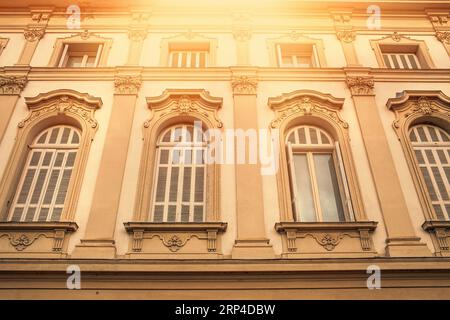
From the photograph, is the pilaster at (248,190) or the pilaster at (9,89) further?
the pilaster at (9,89)

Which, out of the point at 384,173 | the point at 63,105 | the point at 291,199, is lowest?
the point at 291,199

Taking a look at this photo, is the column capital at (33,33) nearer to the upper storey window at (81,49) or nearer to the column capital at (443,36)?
the upper storey window at (81,49)

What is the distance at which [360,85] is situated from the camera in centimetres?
932

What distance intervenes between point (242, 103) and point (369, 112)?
2833mm

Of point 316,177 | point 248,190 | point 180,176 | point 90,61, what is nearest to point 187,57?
point 90,61

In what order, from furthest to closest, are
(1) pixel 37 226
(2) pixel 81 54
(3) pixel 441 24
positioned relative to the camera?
1. (3) pixel 441 24
2. (2) pixel 81 54
3. (1) pixel 37 226

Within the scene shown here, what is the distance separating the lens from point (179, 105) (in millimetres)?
9000

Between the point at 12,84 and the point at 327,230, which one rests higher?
the point at 12,84

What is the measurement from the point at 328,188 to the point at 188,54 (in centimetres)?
526

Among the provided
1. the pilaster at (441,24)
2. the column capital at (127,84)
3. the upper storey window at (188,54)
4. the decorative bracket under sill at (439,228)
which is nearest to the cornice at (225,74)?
the column capital at (127,84)

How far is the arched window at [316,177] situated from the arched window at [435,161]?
5.60 ft

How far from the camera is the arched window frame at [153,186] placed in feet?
23.1

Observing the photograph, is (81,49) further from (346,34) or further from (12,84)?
(346,34)

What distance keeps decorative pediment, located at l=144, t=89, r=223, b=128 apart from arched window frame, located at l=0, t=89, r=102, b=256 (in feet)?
4.29
